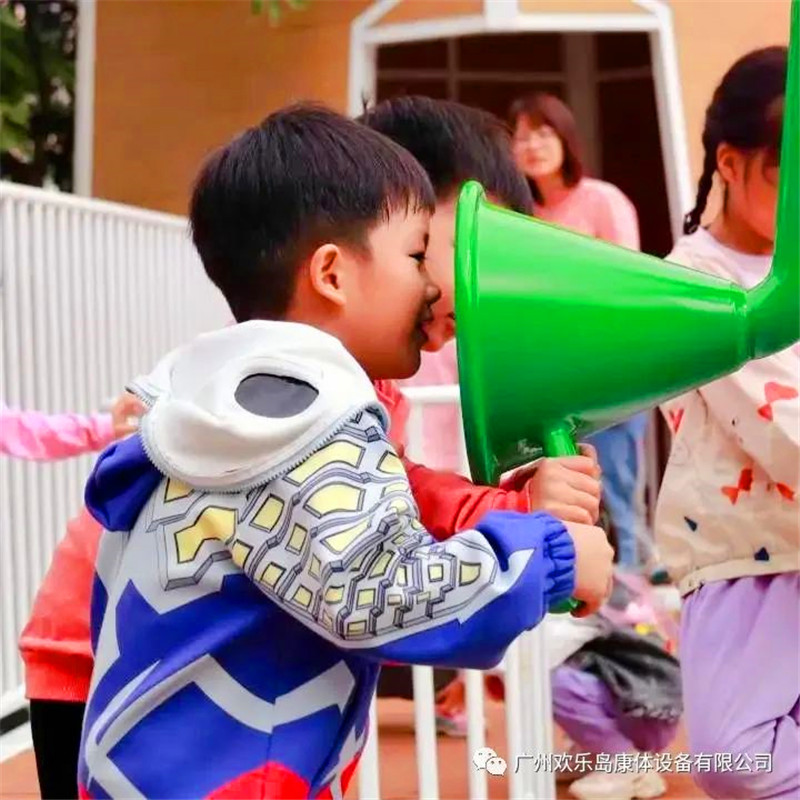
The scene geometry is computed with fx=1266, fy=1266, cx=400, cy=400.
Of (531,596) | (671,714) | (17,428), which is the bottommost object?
(671,714)

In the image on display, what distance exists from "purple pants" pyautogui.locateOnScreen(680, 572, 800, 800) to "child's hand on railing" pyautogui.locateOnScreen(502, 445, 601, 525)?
0.67 meters

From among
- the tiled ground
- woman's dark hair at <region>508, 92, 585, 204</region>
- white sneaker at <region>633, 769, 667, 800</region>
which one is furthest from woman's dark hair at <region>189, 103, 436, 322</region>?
woman's dark hair at <region>508, 92, 585, 204</region>

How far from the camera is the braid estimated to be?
1601 mm

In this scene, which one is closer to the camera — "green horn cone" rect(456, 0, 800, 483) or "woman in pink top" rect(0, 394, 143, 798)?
"green horn cone" rect(456, 0, 800, 483)

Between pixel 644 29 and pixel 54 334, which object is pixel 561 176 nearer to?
pixel 644 29

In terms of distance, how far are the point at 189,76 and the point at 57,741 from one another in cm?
281

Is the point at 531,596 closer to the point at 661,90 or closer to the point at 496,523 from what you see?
the point at 496,523

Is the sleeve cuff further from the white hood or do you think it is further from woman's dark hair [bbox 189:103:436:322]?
woman's dark hair [bbox 189:103:436:322]

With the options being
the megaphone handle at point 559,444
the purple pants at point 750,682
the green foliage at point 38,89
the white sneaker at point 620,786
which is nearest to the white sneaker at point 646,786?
the white sneaker at point 620,786

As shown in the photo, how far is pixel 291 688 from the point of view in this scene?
95cm

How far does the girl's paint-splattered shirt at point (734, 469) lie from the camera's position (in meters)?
1.46

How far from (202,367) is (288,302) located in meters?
0.09

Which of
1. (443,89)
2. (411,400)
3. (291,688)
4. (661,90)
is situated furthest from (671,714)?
(443,89)

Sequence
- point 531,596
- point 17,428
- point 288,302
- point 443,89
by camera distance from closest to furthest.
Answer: point 531,596 → point 288,302 → point 17,428 → point 443,89
